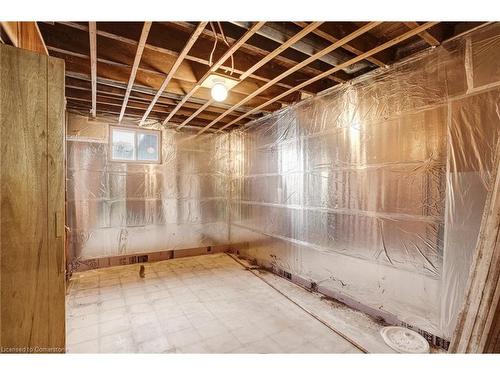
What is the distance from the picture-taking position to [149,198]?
4750 millimetres

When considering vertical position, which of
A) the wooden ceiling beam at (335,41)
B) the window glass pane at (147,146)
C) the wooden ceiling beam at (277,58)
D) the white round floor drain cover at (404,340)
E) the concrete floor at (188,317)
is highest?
the wooden ceiling beam at (277,58)

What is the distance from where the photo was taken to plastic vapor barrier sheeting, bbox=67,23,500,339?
1934 mm

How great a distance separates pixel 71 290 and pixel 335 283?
357 cm

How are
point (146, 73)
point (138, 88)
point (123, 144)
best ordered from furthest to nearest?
point (123, 144), point (138, 88), point (146, 73)

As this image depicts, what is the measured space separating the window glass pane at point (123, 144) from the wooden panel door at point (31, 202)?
342 centimetres

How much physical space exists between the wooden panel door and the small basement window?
11.2ft

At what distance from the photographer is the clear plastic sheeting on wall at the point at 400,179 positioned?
1894 millimetres

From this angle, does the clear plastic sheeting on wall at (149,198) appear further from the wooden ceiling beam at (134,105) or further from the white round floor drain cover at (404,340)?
the white round floor drain cover at (404,340)

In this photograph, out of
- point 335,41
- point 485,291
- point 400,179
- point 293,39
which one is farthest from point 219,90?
point 485,291

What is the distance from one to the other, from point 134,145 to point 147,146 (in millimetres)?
230

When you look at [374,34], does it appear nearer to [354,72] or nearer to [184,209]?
[354,72]

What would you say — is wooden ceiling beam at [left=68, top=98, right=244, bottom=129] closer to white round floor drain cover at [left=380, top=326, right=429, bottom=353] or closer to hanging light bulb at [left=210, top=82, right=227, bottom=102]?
hanging light bulb at [left=210, top=82, right=227, bottom=102]

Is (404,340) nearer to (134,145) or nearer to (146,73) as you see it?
(146,73)

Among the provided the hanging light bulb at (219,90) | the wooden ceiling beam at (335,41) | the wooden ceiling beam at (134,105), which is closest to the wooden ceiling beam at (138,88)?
the wooden ceiling beam at (134,105)
